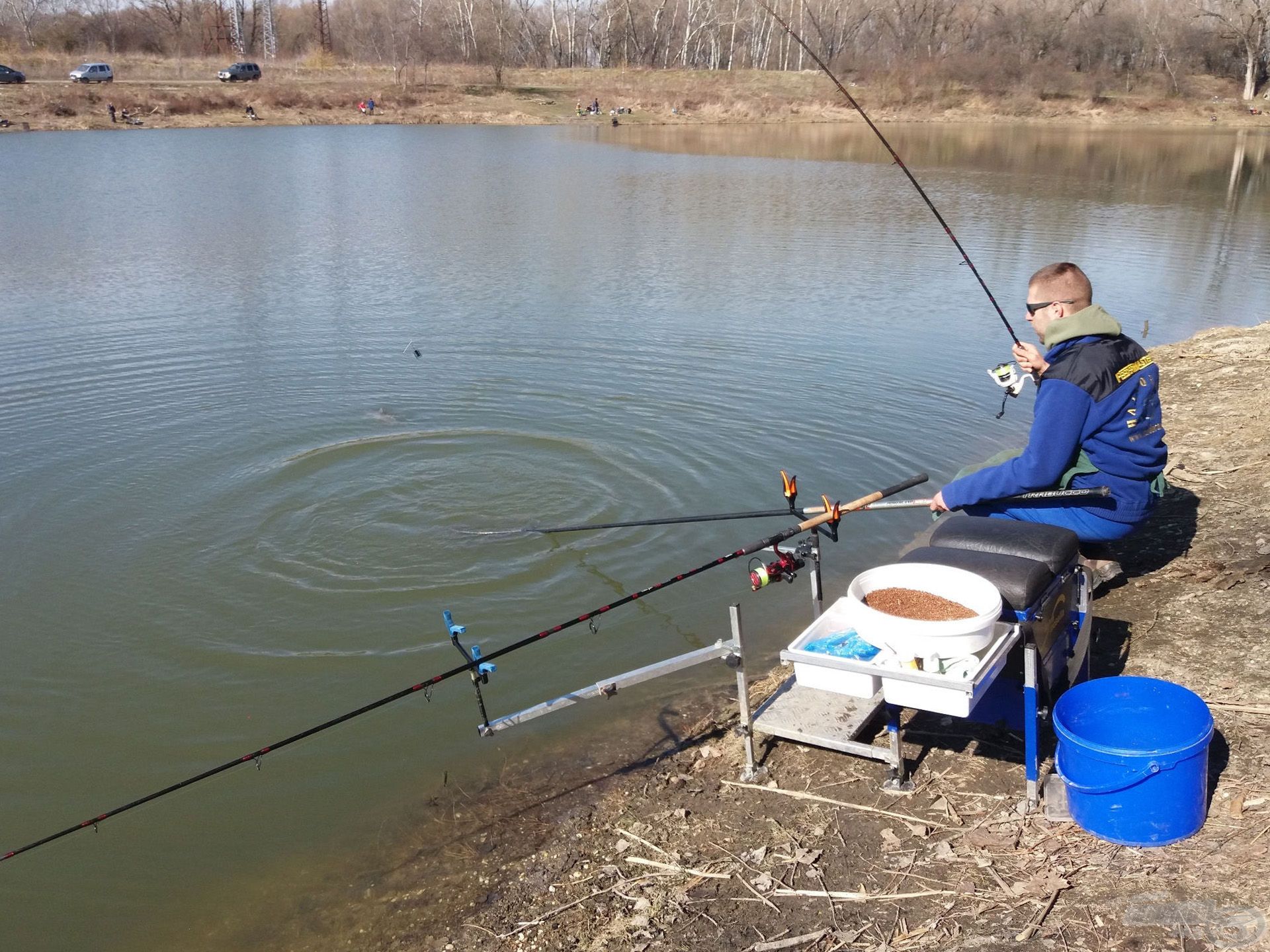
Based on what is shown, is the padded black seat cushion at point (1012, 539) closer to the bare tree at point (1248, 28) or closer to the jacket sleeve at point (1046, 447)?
the jacket sleeve at point (1046, 447)

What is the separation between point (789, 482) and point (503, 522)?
3228 millimetres

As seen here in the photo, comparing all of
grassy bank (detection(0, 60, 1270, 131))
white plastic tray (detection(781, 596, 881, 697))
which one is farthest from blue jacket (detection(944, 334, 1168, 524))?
grassy bank (detection(0, 60, 1270, 131))

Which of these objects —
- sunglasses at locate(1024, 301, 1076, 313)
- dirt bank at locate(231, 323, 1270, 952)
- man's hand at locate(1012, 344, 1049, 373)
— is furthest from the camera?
man's hand at locate(1012, 344, 1049, 373)

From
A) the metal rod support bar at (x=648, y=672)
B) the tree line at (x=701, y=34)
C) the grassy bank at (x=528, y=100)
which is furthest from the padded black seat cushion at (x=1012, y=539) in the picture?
the tree line at (x=701, y=34)

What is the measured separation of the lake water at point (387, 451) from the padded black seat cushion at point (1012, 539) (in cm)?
175

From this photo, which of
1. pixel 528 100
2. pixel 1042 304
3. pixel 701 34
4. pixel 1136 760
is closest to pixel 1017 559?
pixel 1136 760

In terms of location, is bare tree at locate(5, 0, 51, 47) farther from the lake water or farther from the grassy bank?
the lake water

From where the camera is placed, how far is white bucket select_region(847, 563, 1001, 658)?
139 inches

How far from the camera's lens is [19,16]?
246 ft

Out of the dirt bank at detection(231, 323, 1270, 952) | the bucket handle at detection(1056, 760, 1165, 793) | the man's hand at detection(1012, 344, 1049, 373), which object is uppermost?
the man's hand at detection(1012, 344, 1049, 373)

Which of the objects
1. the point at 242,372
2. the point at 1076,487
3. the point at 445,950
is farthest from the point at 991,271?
→ the point at 445,950

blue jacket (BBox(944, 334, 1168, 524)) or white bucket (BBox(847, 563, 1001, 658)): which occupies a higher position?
blue jacket (BBox(944, 334, 1168, 524))

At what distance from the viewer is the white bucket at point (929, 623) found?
139 inches

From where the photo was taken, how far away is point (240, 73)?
2283 inches
